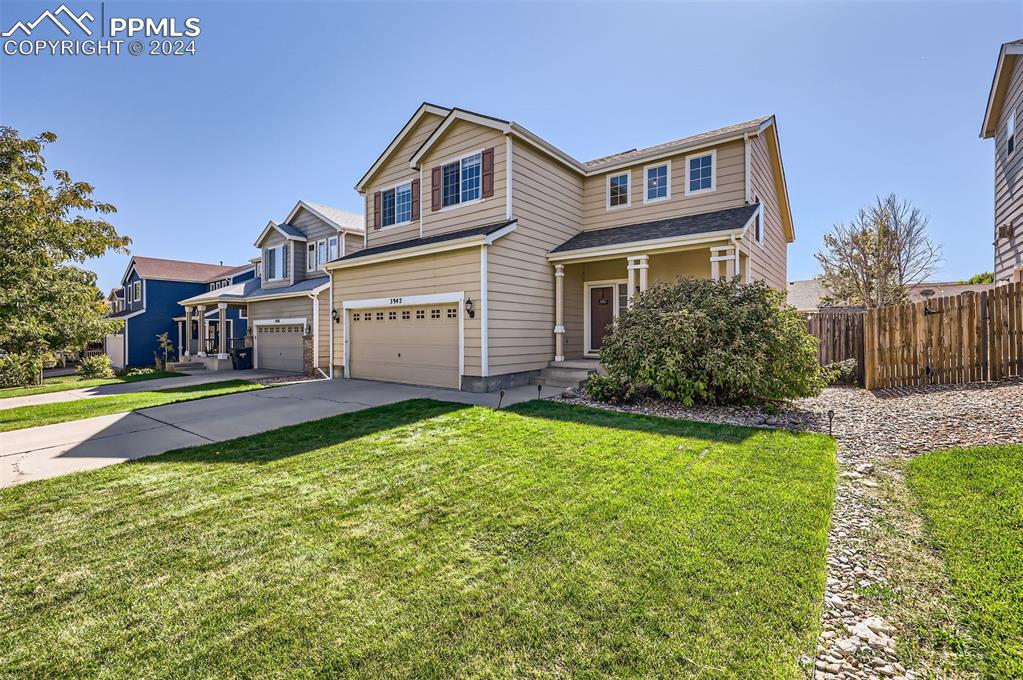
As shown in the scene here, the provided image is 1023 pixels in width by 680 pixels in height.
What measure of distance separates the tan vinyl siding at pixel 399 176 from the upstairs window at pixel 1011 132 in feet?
46.1

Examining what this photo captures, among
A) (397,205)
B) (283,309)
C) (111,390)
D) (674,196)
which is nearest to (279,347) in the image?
(283,309)

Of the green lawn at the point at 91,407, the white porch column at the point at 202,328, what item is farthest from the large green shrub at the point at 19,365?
the white porch column at the point at 202,328

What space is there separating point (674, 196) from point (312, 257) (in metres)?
14.7

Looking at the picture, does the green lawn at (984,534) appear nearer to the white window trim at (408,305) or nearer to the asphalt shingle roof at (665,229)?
the asphalt shingle roof at (665,229)

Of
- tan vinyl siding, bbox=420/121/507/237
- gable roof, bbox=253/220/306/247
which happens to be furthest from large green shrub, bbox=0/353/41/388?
gable roof, bbox=253/220/306/247

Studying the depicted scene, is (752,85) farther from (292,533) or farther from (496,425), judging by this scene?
(292,533)

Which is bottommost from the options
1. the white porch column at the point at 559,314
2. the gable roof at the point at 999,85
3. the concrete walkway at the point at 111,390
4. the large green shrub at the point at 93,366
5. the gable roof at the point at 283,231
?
the concrete walkway at the point at 111,390

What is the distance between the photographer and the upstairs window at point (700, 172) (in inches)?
431

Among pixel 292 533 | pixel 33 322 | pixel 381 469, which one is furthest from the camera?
pixel 33 322

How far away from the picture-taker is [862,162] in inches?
795

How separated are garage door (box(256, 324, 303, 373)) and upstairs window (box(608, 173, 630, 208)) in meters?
12.3

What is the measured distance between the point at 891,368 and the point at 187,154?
66.7 ft

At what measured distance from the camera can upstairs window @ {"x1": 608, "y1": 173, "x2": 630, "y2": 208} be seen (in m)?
12.3

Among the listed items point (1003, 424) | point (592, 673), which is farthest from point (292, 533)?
point (1003, 424)
